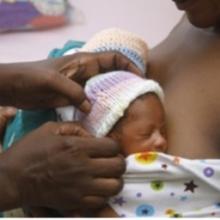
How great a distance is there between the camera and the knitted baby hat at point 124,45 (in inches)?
42.2

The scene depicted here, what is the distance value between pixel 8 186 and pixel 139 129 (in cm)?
22

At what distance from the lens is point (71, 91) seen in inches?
37.4

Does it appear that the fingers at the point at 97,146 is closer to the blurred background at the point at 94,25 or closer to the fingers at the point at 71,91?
the fingers at the point at 71,91

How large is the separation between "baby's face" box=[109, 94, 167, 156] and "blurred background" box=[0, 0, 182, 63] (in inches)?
34.0

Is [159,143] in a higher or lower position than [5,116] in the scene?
higher

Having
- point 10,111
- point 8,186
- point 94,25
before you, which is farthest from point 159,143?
point 94,25

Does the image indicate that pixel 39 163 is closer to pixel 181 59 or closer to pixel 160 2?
pixel 181 59

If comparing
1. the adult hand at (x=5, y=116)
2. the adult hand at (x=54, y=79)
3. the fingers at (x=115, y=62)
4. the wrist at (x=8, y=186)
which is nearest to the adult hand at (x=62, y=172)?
the wrist at (x=8, y=186)

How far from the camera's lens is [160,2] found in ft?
5.76

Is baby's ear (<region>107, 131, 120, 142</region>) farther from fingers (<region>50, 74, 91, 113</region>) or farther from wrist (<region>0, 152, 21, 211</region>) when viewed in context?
wrist (<region>0, 152, 21, 211</region>)

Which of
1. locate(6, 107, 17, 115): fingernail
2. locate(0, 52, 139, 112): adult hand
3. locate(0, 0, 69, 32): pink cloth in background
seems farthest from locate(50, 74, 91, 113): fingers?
locate(0, 0, 69, 32): pink cloth in background

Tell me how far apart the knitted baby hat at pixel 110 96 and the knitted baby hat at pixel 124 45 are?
11cm

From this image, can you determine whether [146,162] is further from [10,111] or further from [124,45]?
[10,111]

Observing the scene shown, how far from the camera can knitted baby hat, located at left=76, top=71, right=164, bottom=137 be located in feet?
2.96
